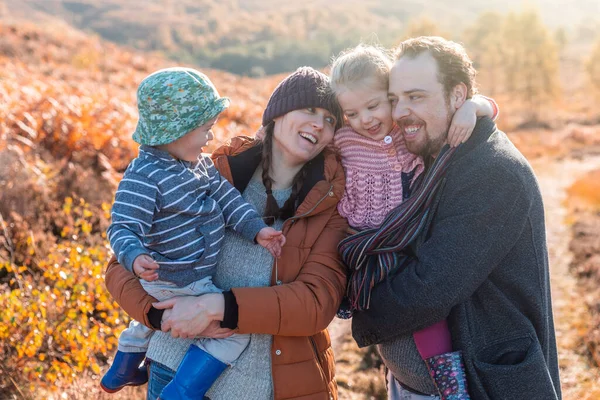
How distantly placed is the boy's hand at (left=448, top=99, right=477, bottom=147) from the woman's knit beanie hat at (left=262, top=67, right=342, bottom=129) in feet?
2.15

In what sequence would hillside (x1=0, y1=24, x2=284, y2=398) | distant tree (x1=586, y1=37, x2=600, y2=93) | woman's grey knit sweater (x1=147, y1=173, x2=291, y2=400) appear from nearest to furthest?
woman's grey knit sweater (x1=147, y1=173, x2=291, y2=400) < hillside (x1=0, y1=24, x2=284, y2=398) < distant tree (x1=586, y1=37, x2=600, y2=93)

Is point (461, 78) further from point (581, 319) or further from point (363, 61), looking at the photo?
point (581, 319)

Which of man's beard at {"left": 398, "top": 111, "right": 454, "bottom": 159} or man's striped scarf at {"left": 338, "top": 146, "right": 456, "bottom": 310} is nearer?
man's striped scarf at {"left": 338, "top": 146, "right": 456, "bottom": 310}

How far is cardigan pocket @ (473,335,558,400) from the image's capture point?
2.28 m

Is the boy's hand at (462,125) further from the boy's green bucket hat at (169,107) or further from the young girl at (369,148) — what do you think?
the boy's green bucket hat at (169,107)

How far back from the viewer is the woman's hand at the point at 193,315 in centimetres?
232

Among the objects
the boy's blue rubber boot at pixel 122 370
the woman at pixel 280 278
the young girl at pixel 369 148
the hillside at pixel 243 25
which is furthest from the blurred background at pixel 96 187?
the hillside at pixel 243 25

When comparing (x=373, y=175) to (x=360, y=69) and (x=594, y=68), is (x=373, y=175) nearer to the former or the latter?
(x=360, y=69)

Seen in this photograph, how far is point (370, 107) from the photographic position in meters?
2.73

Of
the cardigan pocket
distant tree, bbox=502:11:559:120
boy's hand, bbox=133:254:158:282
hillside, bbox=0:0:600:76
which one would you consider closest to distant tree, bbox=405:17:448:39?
distant tree, bbox=502:11:559:120

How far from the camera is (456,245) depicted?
7.43 feet

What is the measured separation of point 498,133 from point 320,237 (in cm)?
94

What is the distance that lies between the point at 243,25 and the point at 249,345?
90.6 m

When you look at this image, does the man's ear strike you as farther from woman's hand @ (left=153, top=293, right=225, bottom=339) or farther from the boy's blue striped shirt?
woman's hand @ (left=153, top=293, right=225, bottom=339)
